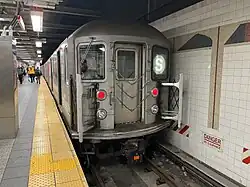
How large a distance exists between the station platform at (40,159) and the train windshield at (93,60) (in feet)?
A: 4.01

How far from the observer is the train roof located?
4191 mm

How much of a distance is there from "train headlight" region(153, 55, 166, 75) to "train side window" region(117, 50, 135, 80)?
0.48m

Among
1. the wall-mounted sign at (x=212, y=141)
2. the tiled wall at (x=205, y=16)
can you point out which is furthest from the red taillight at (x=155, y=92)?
the tiled wall at (x=205, y=16)

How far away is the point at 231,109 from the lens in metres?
3.80

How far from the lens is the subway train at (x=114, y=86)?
4.13 m

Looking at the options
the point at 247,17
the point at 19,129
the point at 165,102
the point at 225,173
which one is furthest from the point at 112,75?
the point at 225,173

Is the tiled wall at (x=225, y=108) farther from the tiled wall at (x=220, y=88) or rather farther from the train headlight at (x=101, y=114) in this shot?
the train headlight at (x=101, y=114)

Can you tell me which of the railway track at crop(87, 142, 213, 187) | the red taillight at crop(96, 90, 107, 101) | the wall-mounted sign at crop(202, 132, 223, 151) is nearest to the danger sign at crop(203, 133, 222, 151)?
the wall-mounted sign at crop(202, 132, 223, 151)

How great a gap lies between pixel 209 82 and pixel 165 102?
46.4 inches

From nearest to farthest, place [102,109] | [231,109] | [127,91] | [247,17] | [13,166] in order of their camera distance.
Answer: [13,166] → [247,17] → [231,109] → [102,109] → [127,91]

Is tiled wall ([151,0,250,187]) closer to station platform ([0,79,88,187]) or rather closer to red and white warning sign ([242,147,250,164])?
red and white warning sign ([242,147,250,164])

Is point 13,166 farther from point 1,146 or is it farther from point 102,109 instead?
point 102,109

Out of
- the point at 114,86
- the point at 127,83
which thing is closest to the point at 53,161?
the point at 114,86

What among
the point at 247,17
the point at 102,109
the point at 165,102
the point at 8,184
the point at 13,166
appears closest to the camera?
the point at 8,184
